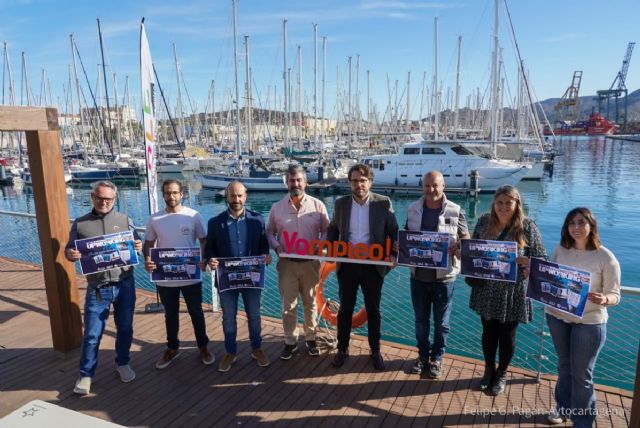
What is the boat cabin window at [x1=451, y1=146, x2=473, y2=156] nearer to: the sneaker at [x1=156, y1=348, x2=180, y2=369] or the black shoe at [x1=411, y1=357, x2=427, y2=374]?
the black shoe at [x1=411, y1=357, x2=427, y2=374]

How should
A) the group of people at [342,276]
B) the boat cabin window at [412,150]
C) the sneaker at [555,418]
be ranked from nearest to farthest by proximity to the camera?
the sneaker at [555,418] < the group of people at [342,276] < the boat cabin window at [412,150]

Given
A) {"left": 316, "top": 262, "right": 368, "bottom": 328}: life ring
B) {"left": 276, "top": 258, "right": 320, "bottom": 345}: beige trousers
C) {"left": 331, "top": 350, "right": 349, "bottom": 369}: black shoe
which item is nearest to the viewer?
{"left": 331, "top": 350, "right": 349, "bottom": 369}: black shoe

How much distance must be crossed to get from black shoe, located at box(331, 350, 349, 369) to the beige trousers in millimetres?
493

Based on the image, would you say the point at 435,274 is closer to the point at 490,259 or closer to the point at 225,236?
the point at 490,259

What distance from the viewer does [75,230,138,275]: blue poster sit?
373cm

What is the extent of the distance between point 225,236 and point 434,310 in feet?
7.34

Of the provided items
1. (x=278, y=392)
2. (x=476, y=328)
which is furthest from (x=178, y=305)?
(x=476, y=328)

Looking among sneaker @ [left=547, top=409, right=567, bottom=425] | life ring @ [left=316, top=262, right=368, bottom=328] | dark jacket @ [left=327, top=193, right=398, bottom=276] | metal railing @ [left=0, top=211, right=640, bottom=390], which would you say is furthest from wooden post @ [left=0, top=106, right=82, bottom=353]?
sneaker @ [left=547, top=409, right=567, bottom=425]

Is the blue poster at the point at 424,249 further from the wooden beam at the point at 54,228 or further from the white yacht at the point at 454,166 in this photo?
the white yacht at the point at 454,166

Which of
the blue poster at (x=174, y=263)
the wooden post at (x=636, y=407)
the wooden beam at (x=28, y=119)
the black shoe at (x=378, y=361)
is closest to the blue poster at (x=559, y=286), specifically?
the wooden post at (x=636, y=407)

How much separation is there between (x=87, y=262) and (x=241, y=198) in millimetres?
1494

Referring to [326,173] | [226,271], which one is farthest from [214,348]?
[326,173]

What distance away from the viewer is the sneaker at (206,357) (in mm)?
4438

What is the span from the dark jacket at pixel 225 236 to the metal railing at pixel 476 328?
1.83 metres
